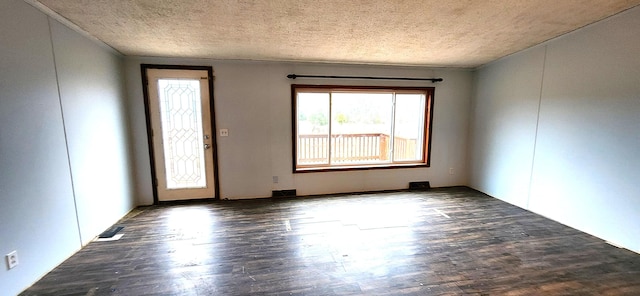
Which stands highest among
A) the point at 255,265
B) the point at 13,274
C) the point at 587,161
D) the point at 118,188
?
the point at 587,161

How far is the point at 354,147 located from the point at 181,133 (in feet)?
11.3

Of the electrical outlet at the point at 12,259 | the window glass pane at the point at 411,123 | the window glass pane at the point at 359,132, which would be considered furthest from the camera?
the window glass pane at the point at 359,132

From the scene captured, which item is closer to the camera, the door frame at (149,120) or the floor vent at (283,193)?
the door frame at (149,120)

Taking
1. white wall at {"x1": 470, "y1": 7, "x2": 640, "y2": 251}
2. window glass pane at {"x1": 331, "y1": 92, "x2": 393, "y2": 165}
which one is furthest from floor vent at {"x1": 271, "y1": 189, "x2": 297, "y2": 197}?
white wall at {"x1": 470, "y1": 7, "x2": 640, "y2": 251}

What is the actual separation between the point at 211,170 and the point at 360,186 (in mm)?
2446

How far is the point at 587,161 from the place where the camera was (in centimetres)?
278

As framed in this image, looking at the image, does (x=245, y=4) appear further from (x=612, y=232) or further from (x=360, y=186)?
(x=612, y=232)

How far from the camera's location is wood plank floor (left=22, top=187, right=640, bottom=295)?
75.4 inches

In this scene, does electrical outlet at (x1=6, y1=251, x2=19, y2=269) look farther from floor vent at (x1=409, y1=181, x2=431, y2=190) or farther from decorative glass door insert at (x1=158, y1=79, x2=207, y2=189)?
floor vent at (x1=409, y1=181, x2=431, y2=190)

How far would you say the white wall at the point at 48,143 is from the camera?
1778mm

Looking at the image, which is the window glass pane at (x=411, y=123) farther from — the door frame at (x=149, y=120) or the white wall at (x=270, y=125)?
the door frame at (x=149, y=120)

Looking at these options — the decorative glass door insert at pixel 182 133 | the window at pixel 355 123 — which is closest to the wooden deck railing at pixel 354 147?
the window at pixel 355 123

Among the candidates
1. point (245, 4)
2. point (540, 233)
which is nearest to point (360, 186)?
point (540, 233)

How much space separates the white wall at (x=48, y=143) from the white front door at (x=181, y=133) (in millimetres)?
604
